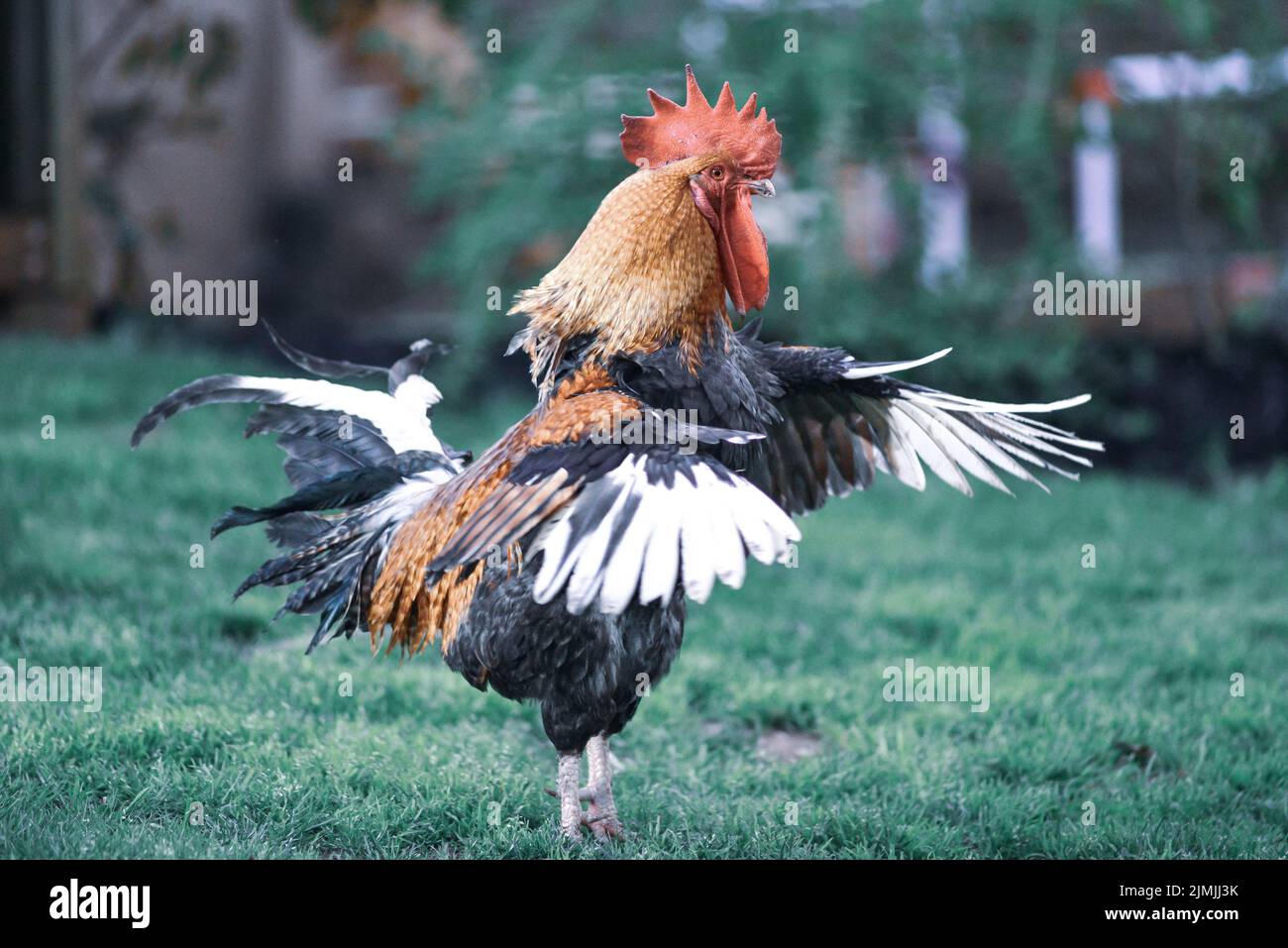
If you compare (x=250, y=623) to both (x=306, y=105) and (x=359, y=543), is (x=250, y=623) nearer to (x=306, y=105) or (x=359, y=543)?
(x=359, y=543)

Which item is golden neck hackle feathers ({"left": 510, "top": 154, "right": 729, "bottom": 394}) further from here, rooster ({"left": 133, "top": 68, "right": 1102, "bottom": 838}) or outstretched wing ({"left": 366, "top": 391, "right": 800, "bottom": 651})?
outstretched wing ({"left": 366, "top": 391, "right": 800, "bottom": 651})

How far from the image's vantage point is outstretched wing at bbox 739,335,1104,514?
373 centimetres

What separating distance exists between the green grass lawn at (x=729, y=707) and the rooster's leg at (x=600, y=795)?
77 millimetres

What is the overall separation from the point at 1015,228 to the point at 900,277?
4854 mm

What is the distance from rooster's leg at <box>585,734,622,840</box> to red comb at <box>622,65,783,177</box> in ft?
5.18

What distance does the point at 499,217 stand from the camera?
826 cm

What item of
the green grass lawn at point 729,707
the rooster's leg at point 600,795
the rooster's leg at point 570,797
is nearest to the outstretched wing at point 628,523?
the rooster's leg at point 570,797

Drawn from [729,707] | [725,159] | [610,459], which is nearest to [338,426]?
[610,459]

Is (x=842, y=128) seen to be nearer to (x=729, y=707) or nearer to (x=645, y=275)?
(x=729, y=707)

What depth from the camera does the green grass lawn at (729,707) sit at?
Answer: 3.72 metres

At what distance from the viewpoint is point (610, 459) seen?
9.66 ft

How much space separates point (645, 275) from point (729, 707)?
6.70ft

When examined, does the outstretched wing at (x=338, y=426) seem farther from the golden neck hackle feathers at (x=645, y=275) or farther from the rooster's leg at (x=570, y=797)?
the rooster's leg at (x=570, y=797)
